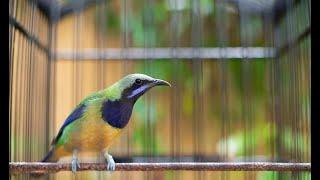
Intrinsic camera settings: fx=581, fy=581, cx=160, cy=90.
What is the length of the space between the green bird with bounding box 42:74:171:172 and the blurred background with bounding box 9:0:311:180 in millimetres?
107

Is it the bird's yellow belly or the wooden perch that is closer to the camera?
the wooden perch

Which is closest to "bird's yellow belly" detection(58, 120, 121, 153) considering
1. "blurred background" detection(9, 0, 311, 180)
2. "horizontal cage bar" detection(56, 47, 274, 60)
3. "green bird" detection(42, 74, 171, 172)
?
"green bird" detection(42, 74, 171, 172)

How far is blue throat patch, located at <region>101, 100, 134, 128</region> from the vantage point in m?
1.08

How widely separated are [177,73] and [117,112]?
26cm

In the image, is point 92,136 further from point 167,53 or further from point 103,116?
point 167,53

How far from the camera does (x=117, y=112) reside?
3.54ft

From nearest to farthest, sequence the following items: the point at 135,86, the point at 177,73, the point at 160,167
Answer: the point at 160,167 < the point at 135,86 < the point at 177,73

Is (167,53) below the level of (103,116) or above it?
above

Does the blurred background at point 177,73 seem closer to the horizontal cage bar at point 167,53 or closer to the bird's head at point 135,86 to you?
the horizontal cage bar at point 167,53

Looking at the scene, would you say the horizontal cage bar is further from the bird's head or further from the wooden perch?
the wooden perch

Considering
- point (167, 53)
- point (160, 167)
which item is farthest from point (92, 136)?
point (167, 53)

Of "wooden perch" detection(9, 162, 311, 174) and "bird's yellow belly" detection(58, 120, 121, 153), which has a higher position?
"bird's yellow belly" detection(58, 120, 121, 153)

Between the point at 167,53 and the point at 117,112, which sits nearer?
the point at 117,112

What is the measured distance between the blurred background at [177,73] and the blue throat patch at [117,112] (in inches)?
5.3
